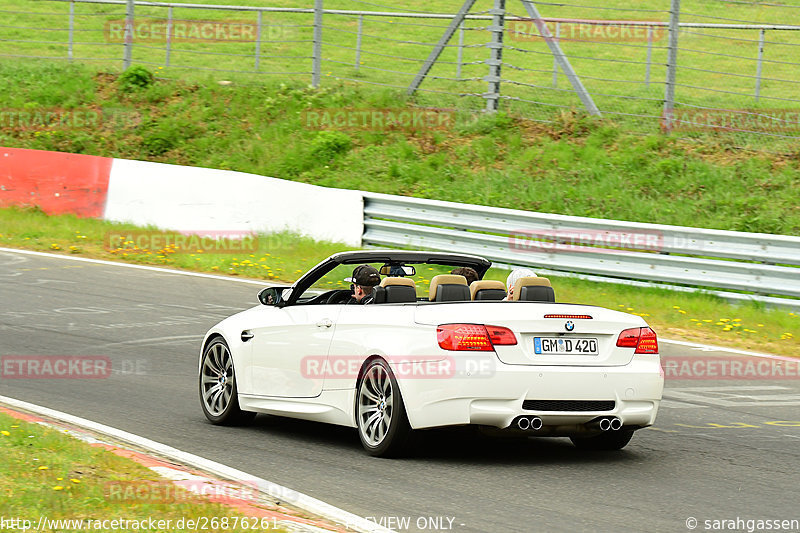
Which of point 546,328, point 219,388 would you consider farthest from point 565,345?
point 219,388

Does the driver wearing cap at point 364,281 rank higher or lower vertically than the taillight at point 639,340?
higher

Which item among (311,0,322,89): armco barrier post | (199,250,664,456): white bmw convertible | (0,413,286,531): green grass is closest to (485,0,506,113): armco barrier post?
(311,0,322,89): armco barrier post

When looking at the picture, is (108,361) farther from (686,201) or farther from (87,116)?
(87,116)

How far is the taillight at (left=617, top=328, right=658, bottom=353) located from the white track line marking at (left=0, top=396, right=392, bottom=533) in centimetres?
237

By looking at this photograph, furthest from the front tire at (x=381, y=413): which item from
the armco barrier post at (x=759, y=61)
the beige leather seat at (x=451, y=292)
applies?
the armco barrier post at (x=759, y=61)

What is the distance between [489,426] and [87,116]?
20179 mm

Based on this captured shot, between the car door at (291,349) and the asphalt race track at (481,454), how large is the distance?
38 cm

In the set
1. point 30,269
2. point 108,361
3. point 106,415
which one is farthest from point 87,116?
point 106,415

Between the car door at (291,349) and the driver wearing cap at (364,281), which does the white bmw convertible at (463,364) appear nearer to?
the car door at (291,349)

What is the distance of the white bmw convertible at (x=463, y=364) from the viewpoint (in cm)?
711

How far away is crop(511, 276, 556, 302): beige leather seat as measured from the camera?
7914 millimetres

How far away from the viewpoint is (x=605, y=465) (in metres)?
7.57

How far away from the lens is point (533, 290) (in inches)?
312

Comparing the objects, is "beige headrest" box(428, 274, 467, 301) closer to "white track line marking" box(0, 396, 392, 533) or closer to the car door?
the car door
